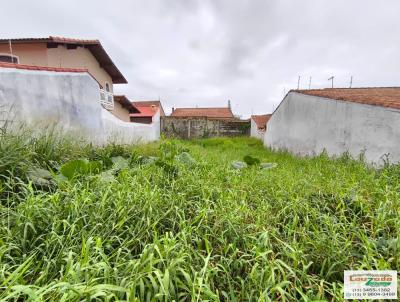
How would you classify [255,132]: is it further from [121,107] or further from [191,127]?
[121,107]

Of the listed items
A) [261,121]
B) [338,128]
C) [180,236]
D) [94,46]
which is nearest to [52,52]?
[94,46]

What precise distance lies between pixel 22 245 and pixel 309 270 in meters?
2.37

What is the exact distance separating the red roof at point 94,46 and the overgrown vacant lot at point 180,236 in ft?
27.7

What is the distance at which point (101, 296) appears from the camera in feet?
4.21

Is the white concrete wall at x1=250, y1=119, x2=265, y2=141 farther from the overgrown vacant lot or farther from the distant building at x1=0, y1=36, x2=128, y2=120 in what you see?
the overgrown vacant lot

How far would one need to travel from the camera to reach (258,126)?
16312 millimetres

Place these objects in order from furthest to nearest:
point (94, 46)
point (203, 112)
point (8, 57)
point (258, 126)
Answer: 1. point (203, 112)
2. point (258, 126)
3. point (94, 46)
4. point (8, 57)

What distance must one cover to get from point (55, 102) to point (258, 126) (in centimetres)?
1403

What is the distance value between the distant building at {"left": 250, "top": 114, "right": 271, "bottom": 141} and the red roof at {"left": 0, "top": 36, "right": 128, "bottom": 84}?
1043 cm

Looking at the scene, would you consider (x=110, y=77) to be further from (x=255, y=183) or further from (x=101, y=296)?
(x=101, y=296)

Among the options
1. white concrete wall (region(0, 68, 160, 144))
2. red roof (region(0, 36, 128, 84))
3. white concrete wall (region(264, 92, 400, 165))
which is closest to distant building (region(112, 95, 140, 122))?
red roof (region(0, 36, 128, 84))

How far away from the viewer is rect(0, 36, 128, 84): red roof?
355 inches

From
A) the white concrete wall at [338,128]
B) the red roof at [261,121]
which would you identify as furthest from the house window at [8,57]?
the red roof at [261,121]

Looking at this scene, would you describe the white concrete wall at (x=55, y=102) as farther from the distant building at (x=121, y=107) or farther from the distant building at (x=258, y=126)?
the distant building at (x=258, y=126)
